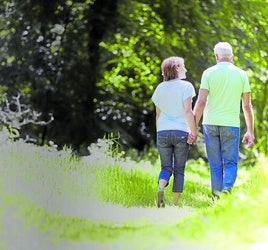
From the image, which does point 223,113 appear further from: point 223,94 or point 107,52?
A: point 107,52

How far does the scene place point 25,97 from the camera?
4.90 ft

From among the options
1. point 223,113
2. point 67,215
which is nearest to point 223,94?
A: point 223,113

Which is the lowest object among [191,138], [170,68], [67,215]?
[67,215]

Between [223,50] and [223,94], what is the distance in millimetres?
77

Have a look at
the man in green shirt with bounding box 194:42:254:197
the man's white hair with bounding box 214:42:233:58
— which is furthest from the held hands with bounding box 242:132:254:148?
the man's white hair with bounding box 214:42:233:58

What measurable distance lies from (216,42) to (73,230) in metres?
0.37

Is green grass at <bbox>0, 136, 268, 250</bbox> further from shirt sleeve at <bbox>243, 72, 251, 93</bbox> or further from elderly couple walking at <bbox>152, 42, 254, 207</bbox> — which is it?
shirt sleeve at <bbox>243, 72, 251, 93</bbox>

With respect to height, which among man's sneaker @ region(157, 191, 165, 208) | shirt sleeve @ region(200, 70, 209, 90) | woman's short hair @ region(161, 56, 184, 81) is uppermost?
woman's short hair @ region(161, 56, 184, 81)

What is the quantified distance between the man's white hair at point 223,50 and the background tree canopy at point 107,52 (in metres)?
0.03

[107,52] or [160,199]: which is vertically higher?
[107,52]

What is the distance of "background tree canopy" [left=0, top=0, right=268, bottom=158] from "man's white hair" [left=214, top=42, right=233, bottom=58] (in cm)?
3

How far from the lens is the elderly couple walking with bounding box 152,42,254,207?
4.49ft

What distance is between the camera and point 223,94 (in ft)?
4.49

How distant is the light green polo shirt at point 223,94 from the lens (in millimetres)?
1367
